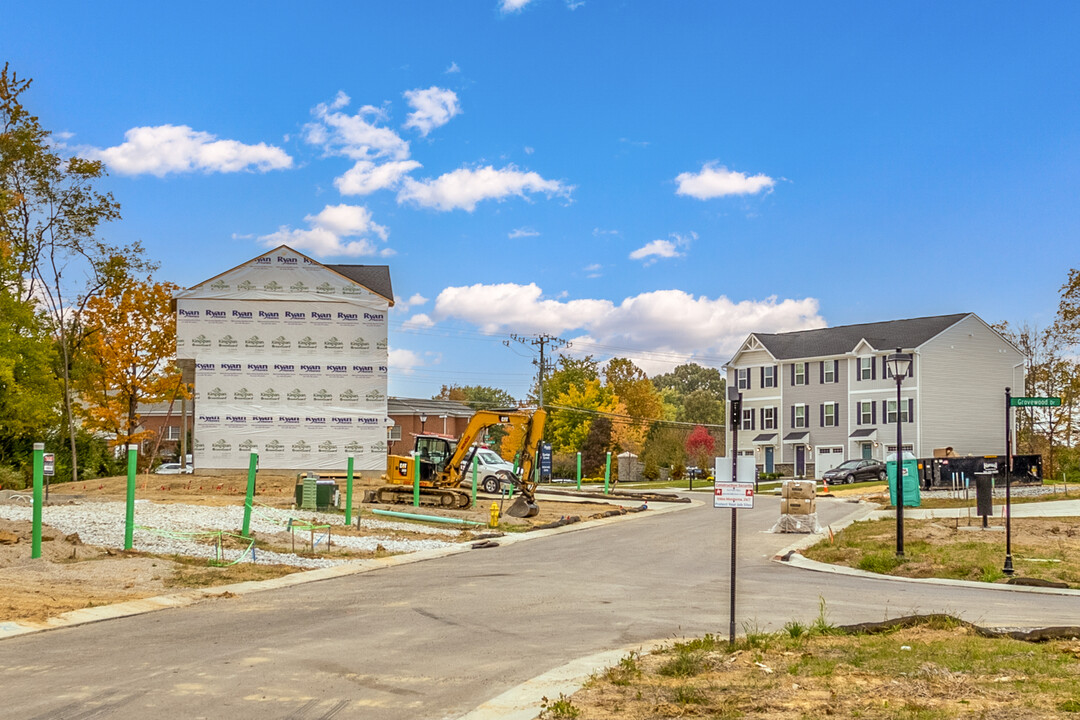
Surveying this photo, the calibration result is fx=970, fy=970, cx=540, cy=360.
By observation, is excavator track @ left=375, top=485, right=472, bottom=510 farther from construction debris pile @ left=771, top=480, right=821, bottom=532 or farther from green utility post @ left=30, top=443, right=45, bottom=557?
green utility post @ left=30, top=443, right=45, bottom=557

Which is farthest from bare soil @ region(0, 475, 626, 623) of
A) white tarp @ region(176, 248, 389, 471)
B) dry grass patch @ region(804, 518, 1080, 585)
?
white tarp @ region(176, 248, 389, 471)

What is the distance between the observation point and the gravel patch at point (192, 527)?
19219 mm

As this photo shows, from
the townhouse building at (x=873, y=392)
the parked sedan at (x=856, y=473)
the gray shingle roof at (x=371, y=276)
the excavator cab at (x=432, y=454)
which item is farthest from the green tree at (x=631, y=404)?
the excavator cab at (x=432, y=454)

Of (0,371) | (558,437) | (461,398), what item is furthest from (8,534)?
(461,398)

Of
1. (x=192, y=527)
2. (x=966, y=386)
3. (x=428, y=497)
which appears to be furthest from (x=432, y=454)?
(x=966, y=386)

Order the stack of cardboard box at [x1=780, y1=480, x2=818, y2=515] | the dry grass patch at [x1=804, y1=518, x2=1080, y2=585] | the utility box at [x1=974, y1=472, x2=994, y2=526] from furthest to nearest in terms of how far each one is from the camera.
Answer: the stack of cardboard box at [x1=780, y1=480, x2=818, y2=515], the utility box at [x1=974, y1=472, x2=994, y2=526], the dry grass patch at [x1=804, y1=518, x2=1080, y2=585]

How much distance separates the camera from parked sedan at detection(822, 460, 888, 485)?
181 ft

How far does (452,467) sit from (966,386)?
4129 centimetres

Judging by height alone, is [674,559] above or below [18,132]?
below

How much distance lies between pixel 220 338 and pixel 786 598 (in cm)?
3668

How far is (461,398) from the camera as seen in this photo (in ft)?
474

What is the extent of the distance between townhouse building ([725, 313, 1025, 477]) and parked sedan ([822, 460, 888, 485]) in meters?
4.81

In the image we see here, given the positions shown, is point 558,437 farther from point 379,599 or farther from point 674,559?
point 379,599

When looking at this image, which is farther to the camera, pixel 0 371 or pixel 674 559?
pixel 0 371
